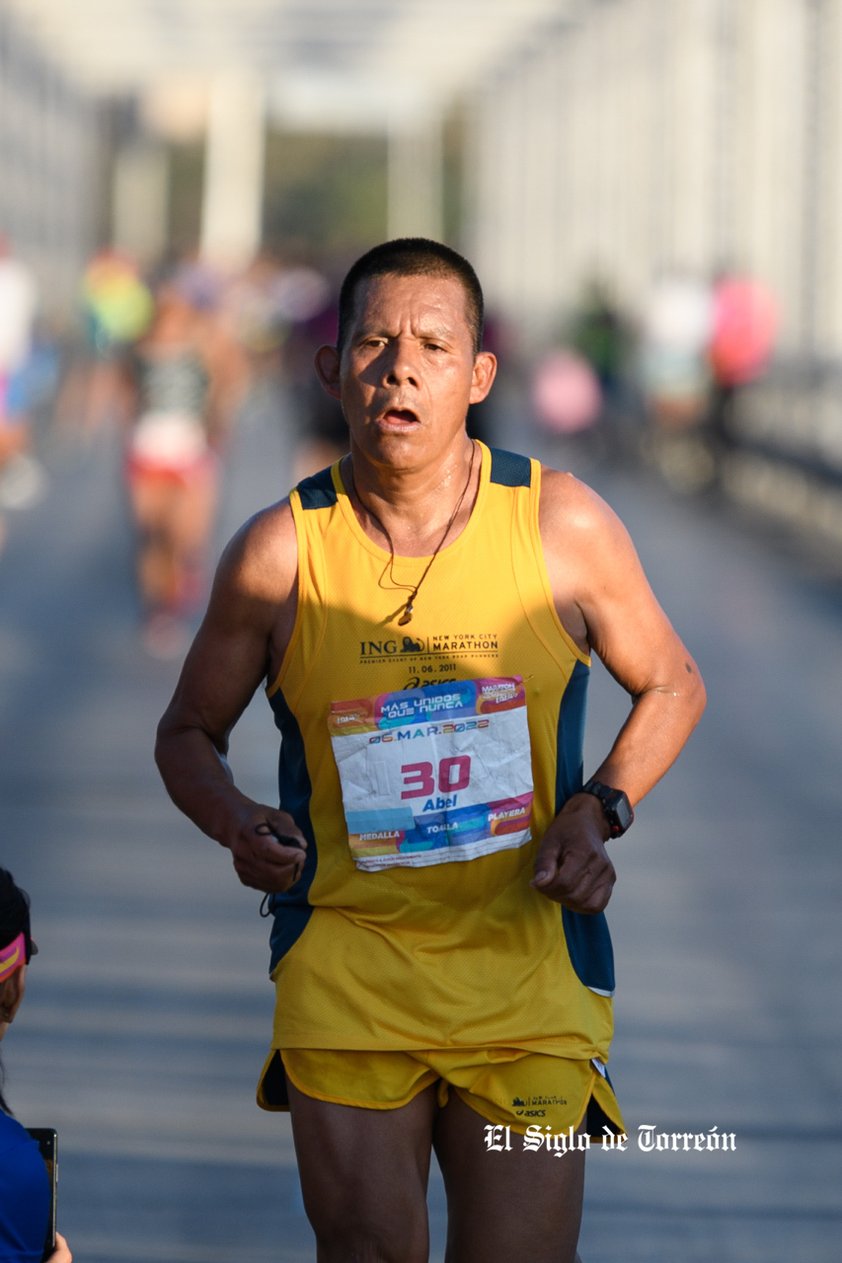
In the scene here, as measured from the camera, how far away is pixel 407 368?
3.32 metres

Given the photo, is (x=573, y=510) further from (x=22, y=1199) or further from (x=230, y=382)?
(x=230, y=382)

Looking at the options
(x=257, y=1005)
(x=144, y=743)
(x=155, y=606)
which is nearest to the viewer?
(x=257, y=1005)

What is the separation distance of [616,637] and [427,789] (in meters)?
0.37

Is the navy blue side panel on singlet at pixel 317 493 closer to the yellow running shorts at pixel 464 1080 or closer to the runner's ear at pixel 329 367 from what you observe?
the runner's ear at pixel 329 367

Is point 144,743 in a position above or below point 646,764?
below

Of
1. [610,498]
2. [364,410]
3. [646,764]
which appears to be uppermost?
[364,410]

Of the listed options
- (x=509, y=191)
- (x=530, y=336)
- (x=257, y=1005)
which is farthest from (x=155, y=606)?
(x=509, y=191)

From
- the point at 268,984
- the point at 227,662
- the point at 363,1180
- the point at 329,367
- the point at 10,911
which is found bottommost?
the point at 268,984

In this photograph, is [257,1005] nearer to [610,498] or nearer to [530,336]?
[610,498]

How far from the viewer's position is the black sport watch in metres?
3.40

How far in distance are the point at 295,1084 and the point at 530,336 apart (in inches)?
1620

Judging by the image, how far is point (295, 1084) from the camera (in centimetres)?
339

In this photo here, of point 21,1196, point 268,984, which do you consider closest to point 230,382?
point 268,984

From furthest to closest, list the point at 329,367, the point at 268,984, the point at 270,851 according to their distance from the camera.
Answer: the point at 268,984
the point at 329,367
the point at 270,851
